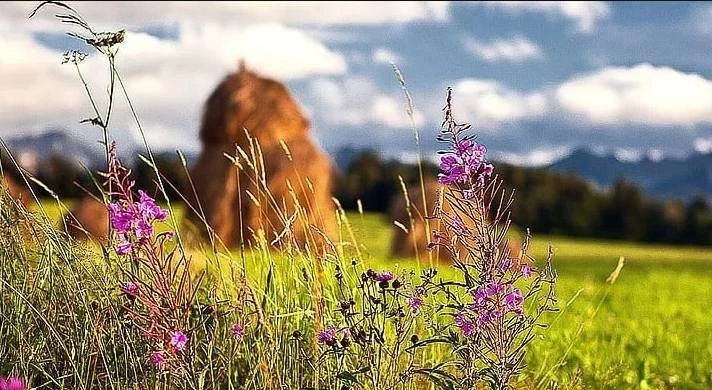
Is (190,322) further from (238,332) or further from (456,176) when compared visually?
(456,176)

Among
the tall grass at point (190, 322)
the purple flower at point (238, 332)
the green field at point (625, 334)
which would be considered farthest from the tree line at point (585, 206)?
the purple flower at point (238, 332)

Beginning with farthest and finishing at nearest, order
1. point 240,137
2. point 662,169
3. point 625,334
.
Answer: point 662,169 < point 240,137 < point 625,334

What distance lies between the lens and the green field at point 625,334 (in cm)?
535

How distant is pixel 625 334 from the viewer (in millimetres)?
8281

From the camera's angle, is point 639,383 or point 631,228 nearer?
point 639,383

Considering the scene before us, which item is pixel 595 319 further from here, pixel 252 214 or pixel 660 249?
pixel 660 249

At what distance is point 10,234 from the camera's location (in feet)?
14.1

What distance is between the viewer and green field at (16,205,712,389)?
17.6 ft

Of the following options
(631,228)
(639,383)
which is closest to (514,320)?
(639,383)

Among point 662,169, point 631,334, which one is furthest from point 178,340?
point 662,169

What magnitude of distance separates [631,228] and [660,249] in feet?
7.77

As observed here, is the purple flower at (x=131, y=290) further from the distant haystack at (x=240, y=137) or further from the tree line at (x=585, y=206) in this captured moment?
the tree line at (x=585, y=206)

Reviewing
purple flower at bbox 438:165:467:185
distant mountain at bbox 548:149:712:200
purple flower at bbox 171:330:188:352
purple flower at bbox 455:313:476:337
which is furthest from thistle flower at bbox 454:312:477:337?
distant mountain at bbox 548:149:712:200

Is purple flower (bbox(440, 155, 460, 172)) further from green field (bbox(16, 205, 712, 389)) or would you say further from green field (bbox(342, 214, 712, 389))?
green field (bbox(16, 205, 712, 389))
